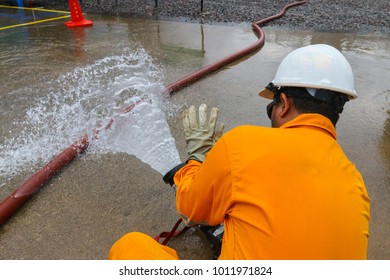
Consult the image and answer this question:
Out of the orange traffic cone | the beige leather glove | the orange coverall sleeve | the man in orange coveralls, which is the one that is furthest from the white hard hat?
the orange traffic cone

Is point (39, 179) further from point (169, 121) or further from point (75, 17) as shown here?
point (75, 17)

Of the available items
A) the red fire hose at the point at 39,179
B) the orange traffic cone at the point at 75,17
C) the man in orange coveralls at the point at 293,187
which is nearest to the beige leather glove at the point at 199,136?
the man in orange coveralls at the point at 293,187

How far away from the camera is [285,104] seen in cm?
144

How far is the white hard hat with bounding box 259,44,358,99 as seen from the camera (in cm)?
142

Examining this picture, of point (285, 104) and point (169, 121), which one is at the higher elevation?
point (285, 104)

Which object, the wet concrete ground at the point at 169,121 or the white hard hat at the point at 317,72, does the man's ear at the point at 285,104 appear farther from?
the wet concrete ground at the point at 169,121

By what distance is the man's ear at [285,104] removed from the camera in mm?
1422

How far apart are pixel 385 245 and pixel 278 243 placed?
4.44ft

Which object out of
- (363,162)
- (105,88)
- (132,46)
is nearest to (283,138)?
(363,162)

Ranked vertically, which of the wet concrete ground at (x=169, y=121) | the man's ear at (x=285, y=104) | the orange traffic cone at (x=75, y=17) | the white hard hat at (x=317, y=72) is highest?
the white hard hat at (x=317, y=72)

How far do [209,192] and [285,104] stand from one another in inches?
19.5

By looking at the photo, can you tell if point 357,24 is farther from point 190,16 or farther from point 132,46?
point 132,46

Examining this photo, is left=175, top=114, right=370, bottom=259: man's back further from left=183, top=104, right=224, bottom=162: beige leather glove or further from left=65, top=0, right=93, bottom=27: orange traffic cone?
left=65, top=0, right=93, bottom=27: orange traffic cone

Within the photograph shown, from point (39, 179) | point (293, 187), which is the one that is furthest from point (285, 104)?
point (39, 179)
